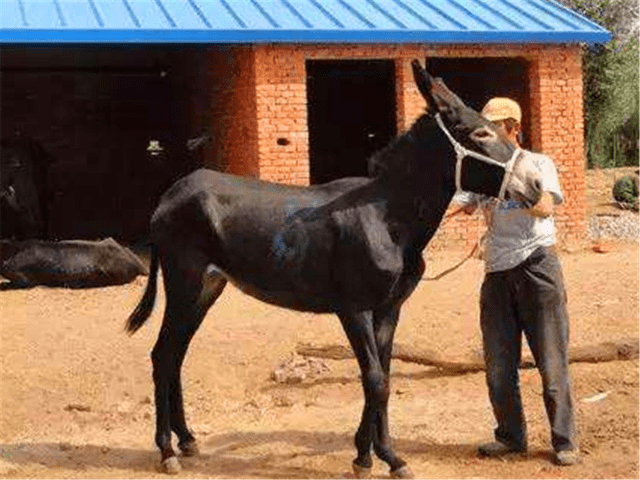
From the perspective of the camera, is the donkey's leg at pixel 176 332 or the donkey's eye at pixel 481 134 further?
the donkey's leg at pixel 176 332

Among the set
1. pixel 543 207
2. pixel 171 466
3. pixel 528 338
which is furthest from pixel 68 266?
pixel 543 207

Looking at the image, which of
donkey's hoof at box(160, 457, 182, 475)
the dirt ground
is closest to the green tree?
the dirt ground

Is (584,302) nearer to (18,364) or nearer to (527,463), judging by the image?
(527,463)

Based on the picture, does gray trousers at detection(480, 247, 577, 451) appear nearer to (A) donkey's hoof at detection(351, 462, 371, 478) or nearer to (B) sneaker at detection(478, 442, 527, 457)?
(B) sneaker at detection(478, 442, 527, 457)

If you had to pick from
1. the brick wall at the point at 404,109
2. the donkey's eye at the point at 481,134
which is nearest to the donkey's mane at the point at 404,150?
the donkey's eye at the point at 481,134

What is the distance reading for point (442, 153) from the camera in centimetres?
588

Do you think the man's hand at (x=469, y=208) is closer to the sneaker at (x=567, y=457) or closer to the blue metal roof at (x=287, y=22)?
the sneaker at (x=567, y=457)

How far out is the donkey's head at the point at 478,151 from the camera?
18.7 ft

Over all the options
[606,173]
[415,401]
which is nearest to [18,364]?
[415,401]

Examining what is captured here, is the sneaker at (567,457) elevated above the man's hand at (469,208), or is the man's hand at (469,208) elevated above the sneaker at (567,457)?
the man's hand at (469,208)

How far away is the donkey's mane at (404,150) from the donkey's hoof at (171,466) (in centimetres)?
198

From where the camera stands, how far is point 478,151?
5.77 m

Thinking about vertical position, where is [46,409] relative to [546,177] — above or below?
below

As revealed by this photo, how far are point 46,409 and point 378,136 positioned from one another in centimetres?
1408
